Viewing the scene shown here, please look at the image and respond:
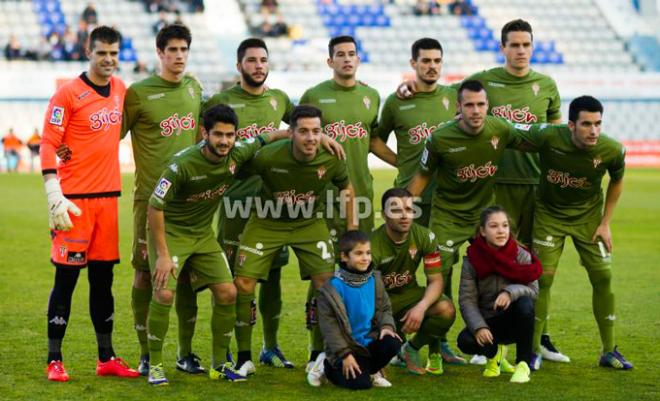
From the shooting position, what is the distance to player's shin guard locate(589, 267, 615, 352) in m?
7.12

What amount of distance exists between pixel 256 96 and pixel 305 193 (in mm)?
884

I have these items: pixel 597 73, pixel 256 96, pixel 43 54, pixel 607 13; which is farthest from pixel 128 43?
pixel 256 96

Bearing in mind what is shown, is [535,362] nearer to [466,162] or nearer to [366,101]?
[466,162]

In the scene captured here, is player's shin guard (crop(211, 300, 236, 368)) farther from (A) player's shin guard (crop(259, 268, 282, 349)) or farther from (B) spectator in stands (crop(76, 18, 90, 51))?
(B) spectator in stands (crop(76, 18, 90, 51))

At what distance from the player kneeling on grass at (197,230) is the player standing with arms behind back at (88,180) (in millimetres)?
362

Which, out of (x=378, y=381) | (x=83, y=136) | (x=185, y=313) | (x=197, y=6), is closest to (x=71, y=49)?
(x=197, y=6)

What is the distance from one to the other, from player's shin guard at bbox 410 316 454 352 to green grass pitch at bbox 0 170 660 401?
0.26 m

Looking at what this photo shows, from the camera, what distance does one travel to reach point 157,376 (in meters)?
6.45

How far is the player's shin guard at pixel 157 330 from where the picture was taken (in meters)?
6.46

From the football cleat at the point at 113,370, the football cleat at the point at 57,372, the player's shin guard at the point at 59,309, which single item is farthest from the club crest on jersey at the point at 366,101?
the football cleat at the point at 57,372

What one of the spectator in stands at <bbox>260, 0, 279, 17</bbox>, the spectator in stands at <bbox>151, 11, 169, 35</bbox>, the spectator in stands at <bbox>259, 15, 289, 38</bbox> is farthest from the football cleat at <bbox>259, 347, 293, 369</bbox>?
the spectator in stands at <bbox>260, 0, 279, 17</bbox>

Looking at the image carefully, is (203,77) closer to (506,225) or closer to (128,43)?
(128,43)

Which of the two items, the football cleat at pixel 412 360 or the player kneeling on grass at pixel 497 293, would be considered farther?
the football cleat at pixel 412 360

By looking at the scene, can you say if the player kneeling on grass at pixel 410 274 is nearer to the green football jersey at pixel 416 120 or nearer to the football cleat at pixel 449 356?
the football cleat at pixel 449 356
